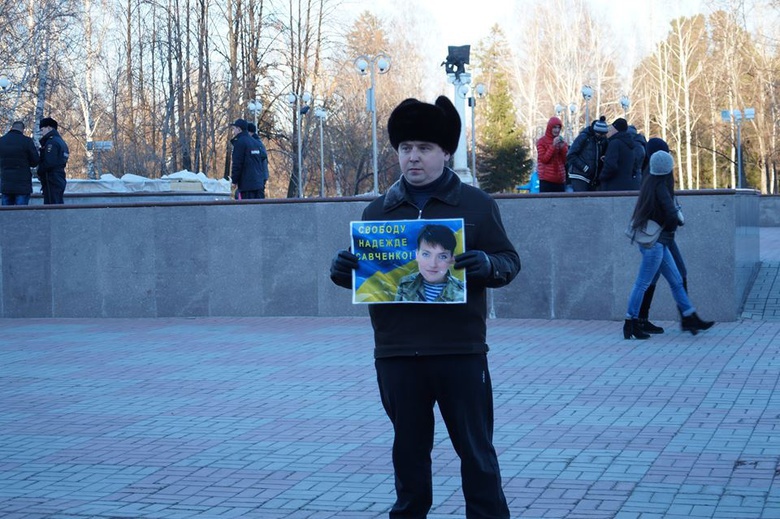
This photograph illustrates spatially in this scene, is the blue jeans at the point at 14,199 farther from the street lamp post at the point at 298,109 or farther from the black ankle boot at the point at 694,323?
the street lamp post at the point at 298,109

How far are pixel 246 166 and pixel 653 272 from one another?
356 inches

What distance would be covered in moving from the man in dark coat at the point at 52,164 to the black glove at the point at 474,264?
1516cm

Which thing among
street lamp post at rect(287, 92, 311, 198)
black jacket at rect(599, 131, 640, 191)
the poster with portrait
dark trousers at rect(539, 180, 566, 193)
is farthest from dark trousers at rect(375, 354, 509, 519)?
street lamp post at rect(287, 92, 311, 198)

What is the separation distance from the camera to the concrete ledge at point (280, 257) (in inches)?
Result: 512

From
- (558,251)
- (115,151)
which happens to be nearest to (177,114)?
(115,151)

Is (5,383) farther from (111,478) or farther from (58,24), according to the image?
(58,24)

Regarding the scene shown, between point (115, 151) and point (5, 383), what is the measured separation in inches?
1516

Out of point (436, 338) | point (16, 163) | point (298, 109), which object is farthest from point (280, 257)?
point (298, 109)

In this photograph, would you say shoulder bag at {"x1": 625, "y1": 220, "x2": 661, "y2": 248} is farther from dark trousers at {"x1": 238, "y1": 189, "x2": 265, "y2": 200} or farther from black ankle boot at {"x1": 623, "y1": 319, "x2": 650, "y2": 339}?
dark trousers at {"x1": 238, "y1": 189, "x2": 265, "y2": 200}

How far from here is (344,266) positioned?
433 cm

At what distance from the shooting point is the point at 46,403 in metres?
9.04

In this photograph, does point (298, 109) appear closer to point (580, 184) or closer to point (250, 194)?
point (250, 194)

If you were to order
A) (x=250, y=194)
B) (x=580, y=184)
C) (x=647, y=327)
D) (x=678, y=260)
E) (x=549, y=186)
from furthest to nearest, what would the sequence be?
(x=250, y=194), (x=549, y=186), (x=580, y=184), (x=678, y=260), (x=647, y=327)

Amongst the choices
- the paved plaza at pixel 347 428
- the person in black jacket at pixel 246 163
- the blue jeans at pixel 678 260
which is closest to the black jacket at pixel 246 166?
the person in black jacket at pixel 246 163
